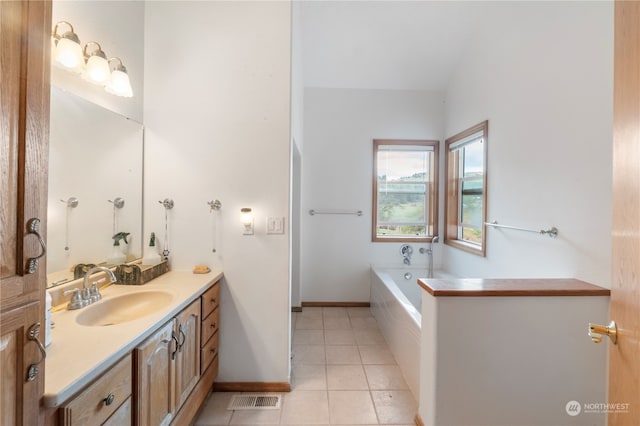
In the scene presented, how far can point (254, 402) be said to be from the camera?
6.24 feet

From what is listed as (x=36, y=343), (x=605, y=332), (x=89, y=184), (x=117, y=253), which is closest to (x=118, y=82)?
(x=89, y=184)

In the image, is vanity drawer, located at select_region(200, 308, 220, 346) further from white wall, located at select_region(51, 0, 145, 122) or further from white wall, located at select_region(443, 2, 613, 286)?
white wall, located at select_region(443, 2, 613, 286)

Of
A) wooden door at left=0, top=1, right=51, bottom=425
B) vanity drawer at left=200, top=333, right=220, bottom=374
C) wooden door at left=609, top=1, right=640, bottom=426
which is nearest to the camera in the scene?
wooden door at left=0, top=1, right=51, bottom=425

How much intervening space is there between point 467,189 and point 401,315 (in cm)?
183

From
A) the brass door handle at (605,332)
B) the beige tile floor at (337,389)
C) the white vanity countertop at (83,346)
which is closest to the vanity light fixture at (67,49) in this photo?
the white vanity countertop at (83,346)

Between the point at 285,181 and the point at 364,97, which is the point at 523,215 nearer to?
the point at 285,181

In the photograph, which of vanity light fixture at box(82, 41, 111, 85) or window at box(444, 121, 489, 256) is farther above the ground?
vanity light fixture at box(82, 41, 111, 85)

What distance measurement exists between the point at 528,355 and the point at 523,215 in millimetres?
1210

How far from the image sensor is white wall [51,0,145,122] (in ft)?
4.71

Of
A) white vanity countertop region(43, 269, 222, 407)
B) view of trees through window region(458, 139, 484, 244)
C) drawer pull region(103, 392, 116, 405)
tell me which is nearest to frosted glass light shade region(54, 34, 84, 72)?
white vanity countertop region(43, 269, 222, 407)

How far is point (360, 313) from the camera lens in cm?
352

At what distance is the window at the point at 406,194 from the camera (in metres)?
3.77

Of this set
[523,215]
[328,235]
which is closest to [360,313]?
[328,235]

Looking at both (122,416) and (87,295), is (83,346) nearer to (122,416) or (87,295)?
(122,416)
